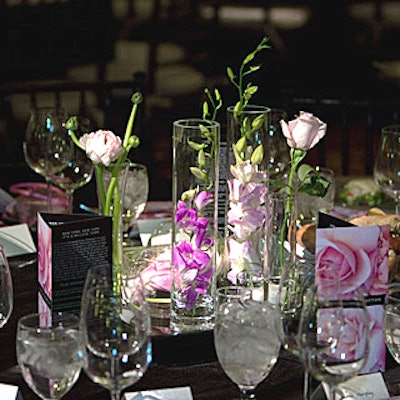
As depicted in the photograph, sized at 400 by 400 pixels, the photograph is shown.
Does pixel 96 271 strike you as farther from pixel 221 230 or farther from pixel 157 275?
pixel 221 230

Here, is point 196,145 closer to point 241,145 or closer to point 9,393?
point 241,145

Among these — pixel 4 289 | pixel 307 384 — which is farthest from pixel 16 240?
pixel 307 384

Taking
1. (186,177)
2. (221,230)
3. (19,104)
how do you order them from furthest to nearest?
1. (19,104)
2. (221,230)
3. (186,177)

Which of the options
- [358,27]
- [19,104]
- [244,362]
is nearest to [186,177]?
[244,362]

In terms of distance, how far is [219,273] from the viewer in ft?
6.11

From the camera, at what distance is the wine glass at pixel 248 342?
143cm

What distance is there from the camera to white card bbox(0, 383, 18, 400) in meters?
1.53

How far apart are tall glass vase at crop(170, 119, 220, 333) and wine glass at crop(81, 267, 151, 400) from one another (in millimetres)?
314

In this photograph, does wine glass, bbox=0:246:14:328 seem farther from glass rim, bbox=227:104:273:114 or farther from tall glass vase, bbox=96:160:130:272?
glass rim, bbox=227:104:273:114

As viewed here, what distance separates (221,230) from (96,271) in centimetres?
59

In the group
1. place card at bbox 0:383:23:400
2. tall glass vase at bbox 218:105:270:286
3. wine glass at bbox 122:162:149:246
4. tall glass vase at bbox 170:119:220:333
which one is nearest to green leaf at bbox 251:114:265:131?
tall glass vase at bbox 218:105:270:286

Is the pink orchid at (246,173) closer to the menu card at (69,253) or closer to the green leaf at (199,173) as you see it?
the green leaf at (199,173)

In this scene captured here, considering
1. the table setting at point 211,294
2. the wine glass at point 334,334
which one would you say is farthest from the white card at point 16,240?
the wine glass at point 334,334

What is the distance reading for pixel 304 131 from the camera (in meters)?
1.82
